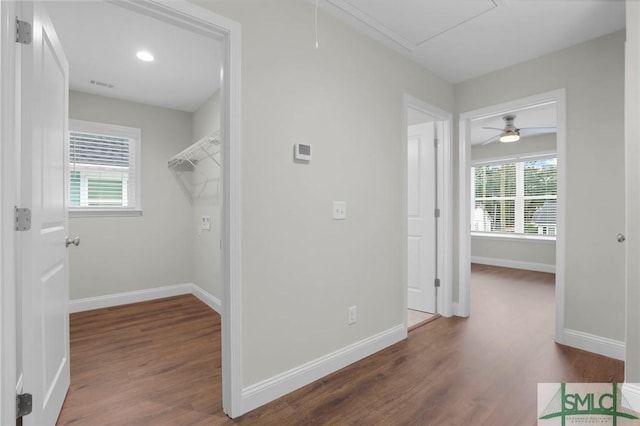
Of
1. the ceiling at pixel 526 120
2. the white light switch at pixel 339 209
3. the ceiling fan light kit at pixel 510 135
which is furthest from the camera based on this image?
the ceiling at pixel 526 120

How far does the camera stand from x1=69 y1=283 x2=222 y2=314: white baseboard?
347 cm

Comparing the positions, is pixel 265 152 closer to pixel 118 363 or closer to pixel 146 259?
pixel 118 363

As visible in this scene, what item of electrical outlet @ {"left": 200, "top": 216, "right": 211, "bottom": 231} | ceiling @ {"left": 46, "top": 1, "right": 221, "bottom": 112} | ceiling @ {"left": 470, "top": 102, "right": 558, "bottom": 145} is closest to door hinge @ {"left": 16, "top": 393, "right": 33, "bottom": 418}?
ceiling @ {"left": 46, "top": 1, "right": 221, "bottom": 112}

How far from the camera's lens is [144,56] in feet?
8.80

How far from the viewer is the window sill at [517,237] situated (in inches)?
221

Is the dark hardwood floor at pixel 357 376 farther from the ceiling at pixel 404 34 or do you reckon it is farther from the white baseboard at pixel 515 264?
the white baseboard at pixel 515 264

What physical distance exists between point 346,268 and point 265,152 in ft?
3.47

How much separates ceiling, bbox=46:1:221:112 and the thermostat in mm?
1131

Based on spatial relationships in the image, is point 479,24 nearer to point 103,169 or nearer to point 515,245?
point 103,169

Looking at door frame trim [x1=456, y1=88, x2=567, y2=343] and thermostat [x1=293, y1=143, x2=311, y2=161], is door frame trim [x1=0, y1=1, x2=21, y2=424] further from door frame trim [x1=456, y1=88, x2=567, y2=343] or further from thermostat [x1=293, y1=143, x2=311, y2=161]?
door frame trim [x1=456, y1=88, x2=567, y2=343]

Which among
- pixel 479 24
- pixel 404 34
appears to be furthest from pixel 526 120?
pixel 404 34

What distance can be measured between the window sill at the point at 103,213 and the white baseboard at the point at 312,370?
9.89 ft

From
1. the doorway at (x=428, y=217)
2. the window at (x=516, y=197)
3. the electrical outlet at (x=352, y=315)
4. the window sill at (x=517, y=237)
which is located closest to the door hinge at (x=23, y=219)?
the electrical outlet at (x=352, y=315)

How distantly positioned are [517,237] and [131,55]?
677 cm
